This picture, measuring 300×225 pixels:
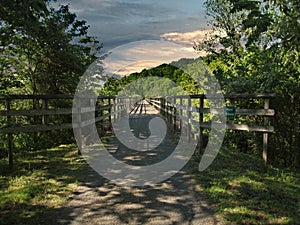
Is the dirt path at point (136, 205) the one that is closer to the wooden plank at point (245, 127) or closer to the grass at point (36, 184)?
the grass at point (36, 184)


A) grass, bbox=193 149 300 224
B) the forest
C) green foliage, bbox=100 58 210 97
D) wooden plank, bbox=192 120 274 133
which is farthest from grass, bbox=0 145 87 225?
green foliage, bbox=100 58 210 97

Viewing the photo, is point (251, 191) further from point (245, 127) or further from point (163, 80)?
point (163, 80)

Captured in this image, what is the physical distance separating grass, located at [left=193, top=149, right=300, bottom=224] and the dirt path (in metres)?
0.24

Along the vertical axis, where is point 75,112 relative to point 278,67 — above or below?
below

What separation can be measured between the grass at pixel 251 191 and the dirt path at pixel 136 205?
24 centimetres

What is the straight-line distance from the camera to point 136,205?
3770mm

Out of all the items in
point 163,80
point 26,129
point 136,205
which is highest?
point 163,80

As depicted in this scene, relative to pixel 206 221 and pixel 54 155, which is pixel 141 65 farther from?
pixel 206 221

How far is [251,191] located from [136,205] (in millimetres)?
1812

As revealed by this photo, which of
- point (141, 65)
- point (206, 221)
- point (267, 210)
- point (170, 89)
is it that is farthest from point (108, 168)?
point (170, 89)

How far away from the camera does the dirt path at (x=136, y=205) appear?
3.32m

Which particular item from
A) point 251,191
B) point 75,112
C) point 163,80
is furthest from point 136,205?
point 163,80

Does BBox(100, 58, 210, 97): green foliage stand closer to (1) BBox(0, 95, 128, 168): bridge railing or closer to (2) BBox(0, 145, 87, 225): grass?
(1) BBox(0, 95, 128, 168): bridge railing

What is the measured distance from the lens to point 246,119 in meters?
7.52
